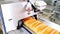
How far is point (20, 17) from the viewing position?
69cm

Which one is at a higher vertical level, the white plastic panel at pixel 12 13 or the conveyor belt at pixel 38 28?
the white plastic panel at pixel 12 13

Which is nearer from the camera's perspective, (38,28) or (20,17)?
(38,28)

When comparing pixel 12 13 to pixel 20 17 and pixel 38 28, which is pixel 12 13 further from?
pixel 38 28

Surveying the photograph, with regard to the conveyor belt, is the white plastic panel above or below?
above

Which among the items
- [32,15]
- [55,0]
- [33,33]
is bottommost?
[33,33]

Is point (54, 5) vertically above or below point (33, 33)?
above

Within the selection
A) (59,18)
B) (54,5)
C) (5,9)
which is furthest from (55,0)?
(5,9)

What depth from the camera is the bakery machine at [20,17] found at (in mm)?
602

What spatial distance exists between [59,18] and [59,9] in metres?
0.09

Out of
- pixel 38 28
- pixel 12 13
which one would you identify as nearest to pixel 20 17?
pixel 12 13

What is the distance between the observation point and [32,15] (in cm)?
73

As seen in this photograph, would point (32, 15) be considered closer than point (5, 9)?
No

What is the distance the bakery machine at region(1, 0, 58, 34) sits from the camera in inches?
23.7

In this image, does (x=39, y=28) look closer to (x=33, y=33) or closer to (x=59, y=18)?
(x=33, y=33)
